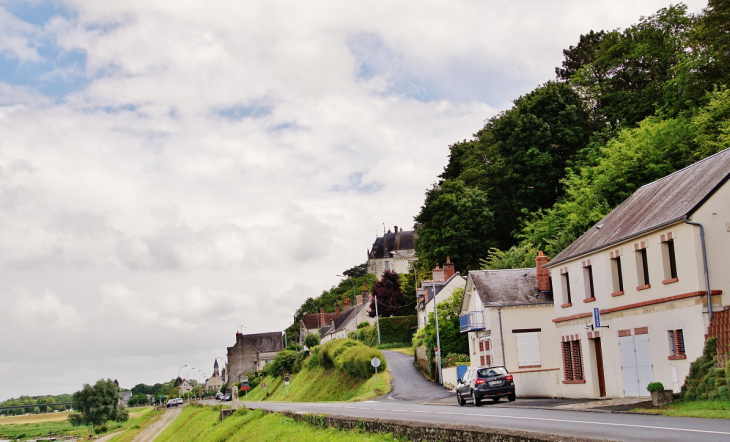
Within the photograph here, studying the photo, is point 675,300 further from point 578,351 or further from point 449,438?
point 449,438

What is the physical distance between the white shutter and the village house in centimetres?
572

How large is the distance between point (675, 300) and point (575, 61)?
57.0 metres

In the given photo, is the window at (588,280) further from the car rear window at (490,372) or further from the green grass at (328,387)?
the green grass at (328,387)

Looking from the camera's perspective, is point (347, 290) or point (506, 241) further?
point (347, 290)

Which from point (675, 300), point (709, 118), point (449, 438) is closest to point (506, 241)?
point (709, 118)

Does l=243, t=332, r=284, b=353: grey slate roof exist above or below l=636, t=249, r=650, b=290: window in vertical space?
below

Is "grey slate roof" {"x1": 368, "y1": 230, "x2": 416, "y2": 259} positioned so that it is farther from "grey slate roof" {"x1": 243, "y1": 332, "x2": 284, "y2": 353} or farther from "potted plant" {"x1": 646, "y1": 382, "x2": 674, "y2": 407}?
"potted plant" {"x1": 646, "y1": 382, "x2": 674, "y2": 407}

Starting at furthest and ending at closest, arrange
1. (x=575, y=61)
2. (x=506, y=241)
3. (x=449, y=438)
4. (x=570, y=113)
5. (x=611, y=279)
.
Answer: (x=575, y=61) < (x=506, y=241) < (x=570, y=113) < (x=611, y=279) < (x=449, y=438)

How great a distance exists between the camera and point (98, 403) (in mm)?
124438

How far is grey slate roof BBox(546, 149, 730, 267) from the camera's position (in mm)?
23297

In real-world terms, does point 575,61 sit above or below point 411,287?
above

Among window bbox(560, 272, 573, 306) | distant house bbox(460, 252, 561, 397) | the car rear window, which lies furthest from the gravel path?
window bbox(560, 272, 573, 306)

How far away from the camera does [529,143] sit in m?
62.3

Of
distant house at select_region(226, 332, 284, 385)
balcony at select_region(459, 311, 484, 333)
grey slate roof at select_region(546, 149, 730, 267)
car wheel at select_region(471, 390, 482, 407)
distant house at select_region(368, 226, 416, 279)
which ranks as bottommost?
distant house at select_region(226, 332, 284, 385)
